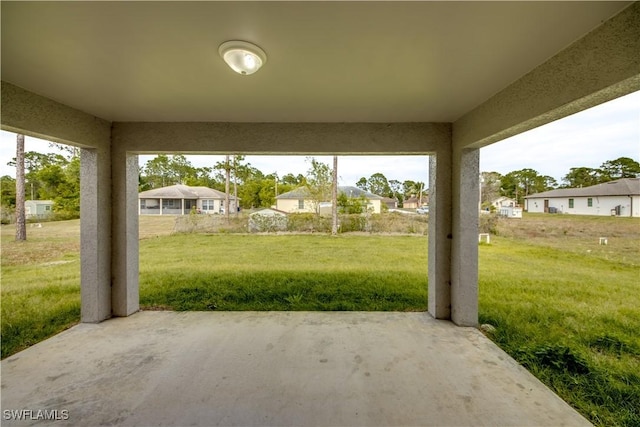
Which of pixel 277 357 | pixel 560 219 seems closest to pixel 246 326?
pixel 277 357

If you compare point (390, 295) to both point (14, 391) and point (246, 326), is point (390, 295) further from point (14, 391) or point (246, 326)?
point (14, 391)

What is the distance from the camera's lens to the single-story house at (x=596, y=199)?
7883 mm

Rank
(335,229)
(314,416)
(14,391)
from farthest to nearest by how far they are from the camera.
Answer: (335,229) → (14,391) → (314,416)

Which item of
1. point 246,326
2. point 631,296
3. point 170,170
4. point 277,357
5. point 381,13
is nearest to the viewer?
point 381,13

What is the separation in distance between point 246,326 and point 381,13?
3.37 metres

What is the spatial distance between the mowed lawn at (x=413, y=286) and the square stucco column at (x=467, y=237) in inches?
13.6

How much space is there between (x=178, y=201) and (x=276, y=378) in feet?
67.5

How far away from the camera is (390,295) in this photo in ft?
13.8

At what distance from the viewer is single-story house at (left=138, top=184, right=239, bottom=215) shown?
62.7 ft

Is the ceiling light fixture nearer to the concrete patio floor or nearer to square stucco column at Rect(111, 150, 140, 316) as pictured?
the concrete patio floor

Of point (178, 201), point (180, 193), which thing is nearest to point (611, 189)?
point (180, 193)

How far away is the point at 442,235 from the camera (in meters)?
3.38

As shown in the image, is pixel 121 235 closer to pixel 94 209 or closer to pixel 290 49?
pixel 94 209

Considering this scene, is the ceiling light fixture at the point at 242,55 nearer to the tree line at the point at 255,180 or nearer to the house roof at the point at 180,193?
the tree line at the point at 255,180
